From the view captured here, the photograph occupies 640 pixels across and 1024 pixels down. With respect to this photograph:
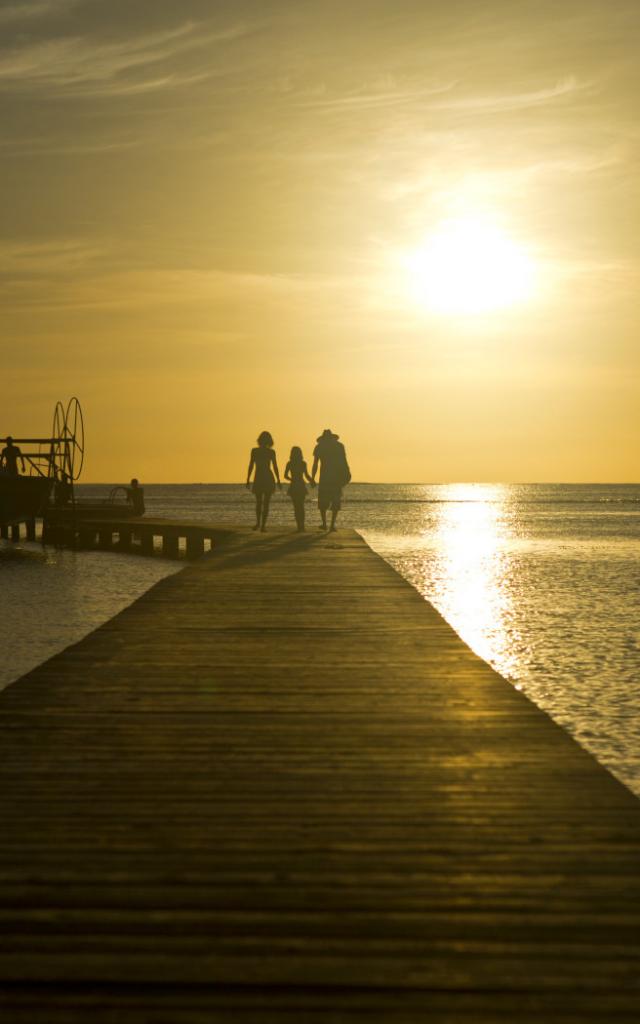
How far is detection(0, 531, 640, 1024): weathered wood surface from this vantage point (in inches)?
119

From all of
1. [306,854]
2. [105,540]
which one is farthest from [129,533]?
[306,854]

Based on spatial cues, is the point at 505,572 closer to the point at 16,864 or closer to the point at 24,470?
the point at 24,470

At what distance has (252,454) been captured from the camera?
2227 cm

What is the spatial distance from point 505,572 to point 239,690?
23.8 meters

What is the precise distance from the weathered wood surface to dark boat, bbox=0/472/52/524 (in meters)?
27.9

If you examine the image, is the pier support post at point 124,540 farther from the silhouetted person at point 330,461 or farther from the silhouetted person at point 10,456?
the silhouetted person at point 330,461

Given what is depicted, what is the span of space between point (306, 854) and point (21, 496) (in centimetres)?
3260

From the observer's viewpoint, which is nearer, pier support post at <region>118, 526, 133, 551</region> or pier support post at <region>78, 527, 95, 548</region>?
pier support post at <region>118, 526, 133, 551</region>

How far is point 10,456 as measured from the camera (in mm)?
34000

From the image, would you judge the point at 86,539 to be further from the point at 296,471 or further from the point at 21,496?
the point at 296,471

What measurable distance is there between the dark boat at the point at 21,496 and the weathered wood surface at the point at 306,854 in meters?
27.9

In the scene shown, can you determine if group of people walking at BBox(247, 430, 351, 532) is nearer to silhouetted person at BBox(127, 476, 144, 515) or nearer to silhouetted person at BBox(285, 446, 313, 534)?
silhouetted person at BBox(285, 446, 313, 534)

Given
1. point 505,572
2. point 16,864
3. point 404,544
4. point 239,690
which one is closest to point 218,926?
point 16,864

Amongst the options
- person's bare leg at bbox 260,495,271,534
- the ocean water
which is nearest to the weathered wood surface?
the ocean water
